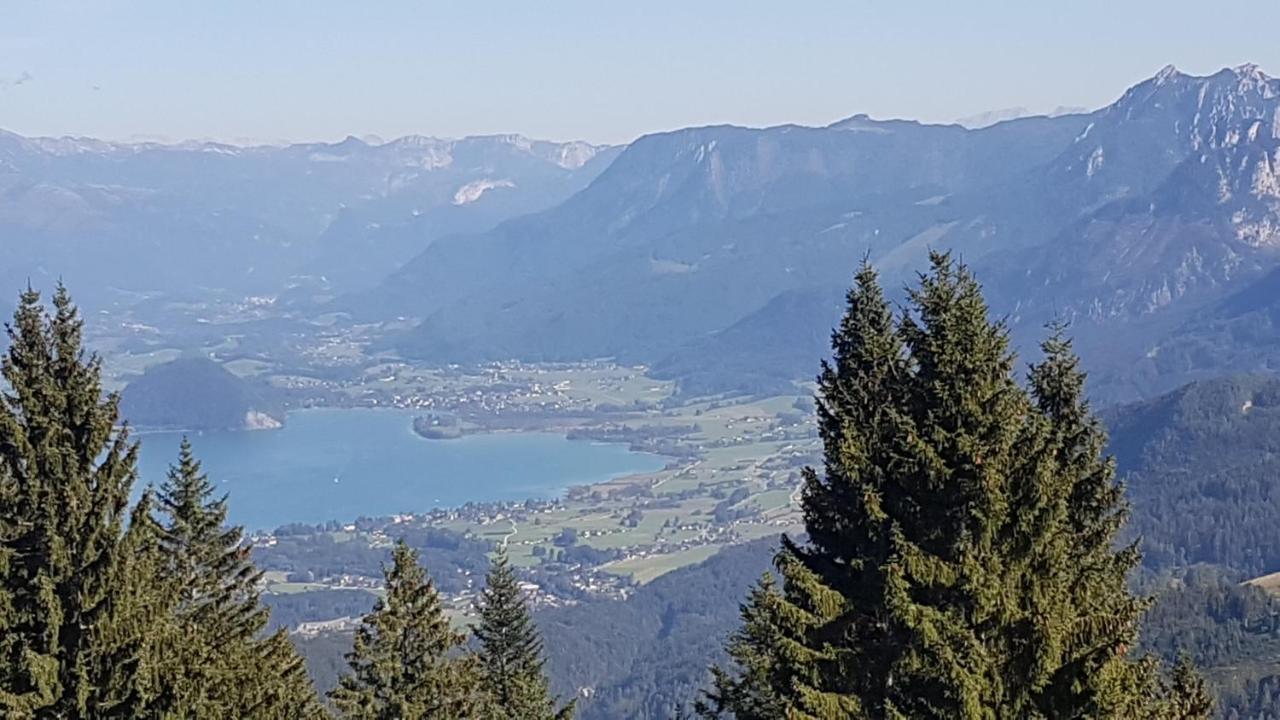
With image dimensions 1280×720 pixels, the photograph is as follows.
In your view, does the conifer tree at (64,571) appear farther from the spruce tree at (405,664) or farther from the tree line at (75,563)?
the spruce tree at (405,664)

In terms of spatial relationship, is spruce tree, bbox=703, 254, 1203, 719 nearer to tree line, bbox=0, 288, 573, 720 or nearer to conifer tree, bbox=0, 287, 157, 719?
tree line, bbox=0, 288, 573, 720

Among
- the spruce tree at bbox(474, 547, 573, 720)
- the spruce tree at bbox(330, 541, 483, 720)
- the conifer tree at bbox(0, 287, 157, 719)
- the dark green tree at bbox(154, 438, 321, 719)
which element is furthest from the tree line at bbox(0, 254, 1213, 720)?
the spruce tree at bbox(474, 547, 573, 720)

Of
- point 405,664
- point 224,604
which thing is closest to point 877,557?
point 405,664

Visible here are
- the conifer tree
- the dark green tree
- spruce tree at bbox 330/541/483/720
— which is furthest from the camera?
spruce tree at bbox 330/541/483/720

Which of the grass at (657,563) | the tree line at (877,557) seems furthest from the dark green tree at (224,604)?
the grass at (657,563)

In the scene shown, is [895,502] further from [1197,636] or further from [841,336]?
[1197,636]
